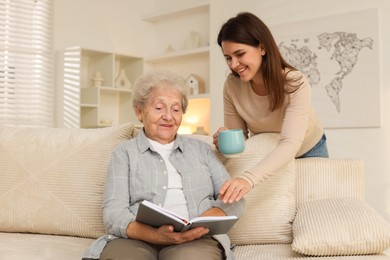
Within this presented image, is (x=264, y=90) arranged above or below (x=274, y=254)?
above

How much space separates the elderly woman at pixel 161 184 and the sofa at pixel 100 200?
18cm

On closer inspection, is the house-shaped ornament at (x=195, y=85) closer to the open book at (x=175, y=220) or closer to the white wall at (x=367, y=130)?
the white wall at (x=367, y=130)

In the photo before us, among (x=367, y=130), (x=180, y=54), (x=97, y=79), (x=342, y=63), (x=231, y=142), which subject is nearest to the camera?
(x=231, y=142)

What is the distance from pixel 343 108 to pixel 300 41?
28.5 inches

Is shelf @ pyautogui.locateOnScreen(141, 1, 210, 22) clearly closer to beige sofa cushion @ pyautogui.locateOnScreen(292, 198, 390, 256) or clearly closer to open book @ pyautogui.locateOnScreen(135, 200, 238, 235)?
beige sofa cushion @ pyautogui.locateOnScreen(292, 198, 390, 256)

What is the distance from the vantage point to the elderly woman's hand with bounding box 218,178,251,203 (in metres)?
1.69

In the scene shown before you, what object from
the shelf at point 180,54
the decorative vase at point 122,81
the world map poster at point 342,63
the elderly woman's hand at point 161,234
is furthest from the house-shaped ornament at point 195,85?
the elderly woman's hand at point 161,234

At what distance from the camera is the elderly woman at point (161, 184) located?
1580 millimetres

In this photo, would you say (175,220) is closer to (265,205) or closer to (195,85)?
(265,205)

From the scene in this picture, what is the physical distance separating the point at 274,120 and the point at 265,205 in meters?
0.40

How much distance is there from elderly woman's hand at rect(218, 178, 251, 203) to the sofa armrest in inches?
16.1

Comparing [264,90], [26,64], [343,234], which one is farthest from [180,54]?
[343,234]

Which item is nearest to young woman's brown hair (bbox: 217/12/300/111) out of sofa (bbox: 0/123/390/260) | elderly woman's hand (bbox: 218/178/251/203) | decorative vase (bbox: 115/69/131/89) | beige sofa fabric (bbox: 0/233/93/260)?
sofa (bbox: 0/123/390/260)

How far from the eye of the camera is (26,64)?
4.71 meters
